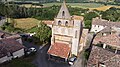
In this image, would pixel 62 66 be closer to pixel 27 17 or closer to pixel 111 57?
pixel 111 57

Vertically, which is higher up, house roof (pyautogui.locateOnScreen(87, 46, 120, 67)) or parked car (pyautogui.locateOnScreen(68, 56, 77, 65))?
house roof (pyautogui.locateOnScreen(87, 46, 120, 67))

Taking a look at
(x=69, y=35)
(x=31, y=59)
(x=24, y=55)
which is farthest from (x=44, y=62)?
(x=69, y=35)

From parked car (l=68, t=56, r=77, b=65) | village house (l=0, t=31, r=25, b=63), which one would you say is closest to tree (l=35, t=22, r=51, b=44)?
village house (l=0, t=31, r=25, b=63)

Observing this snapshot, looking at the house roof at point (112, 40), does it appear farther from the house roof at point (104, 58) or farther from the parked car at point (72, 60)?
the house roof at point (104, 58)

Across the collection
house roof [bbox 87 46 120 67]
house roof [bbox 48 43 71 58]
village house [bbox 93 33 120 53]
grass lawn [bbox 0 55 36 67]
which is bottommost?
grass lawn [bbox 0 55 36 67]

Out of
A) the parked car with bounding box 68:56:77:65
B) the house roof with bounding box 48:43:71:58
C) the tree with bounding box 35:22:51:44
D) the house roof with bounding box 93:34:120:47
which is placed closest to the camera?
the parked car with bounding box 68:56:77:65

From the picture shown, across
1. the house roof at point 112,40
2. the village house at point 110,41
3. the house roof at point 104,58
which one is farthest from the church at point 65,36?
the house roof at point 104,58

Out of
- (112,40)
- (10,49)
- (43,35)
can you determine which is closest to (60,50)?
(10,49)

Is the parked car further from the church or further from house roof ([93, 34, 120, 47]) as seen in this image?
house roof ([93, 34, 120, 47])
